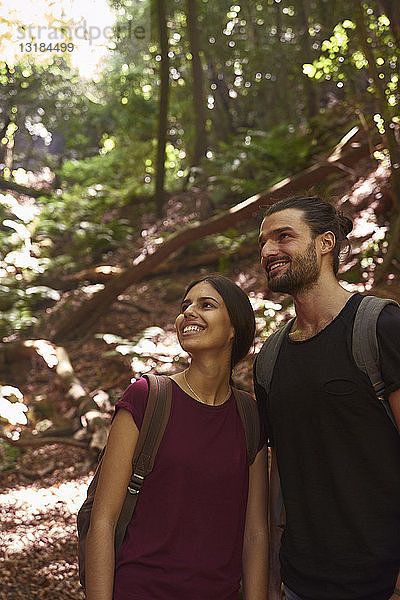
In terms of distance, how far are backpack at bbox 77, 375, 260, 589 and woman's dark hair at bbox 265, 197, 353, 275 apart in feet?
2.76

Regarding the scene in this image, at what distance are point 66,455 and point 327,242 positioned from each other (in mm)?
5019

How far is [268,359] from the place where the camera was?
2578mm

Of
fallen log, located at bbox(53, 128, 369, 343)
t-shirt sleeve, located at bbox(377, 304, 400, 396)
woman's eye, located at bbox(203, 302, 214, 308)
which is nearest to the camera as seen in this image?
t-shirt sleeve, located at bbox(377, 304, 400, 396)

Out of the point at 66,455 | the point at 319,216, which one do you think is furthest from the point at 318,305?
the point at 66,455

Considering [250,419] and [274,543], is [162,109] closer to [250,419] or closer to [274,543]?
[250,419]

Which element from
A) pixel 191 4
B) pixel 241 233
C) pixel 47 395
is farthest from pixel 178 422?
pixel 191 4

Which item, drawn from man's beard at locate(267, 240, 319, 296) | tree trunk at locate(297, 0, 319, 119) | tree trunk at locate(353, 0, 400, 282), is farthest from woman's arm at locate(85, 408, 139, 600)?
tree trunk at locate(297, 0, 319, 119)

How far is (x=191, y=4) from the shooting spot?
503 inches

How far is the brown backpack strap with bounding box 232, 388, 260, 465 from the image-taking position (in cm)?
250

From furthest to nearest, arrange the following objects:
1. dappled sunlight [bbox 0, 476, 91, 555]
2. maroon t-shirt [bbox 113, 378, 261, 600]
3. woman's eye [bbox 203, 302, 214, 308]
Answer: dappled sunlight [bbox 0, 476, 91, 555], woman's eye [bbox 203, 302, 214, 308], maroon t-shirt [bbox 113, 378, 261, 600]

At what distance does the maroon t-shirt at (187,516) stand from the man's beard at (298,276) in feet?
2.08

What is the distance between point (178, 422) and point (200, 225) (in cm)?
749

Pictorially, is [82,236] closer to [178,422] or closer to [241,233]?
[241,233]

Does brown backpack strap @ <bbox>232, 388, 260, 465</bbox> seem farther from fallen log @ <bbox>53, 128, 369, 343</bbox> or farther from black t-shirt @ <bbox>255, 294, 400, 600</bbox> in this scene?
fallen log @ <bbox>53, 128, 369, 343</bbox>
